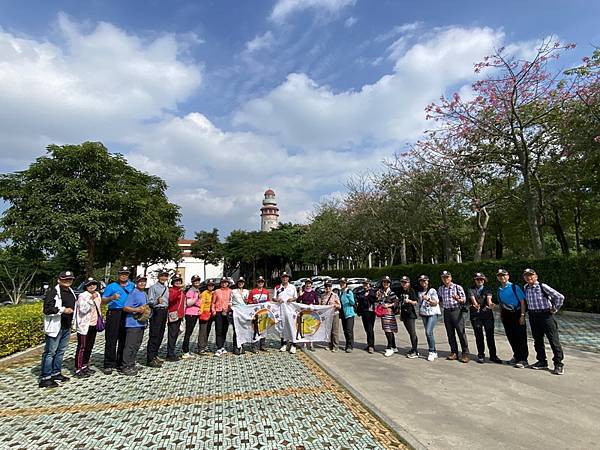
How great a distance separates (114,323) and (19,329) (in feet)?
11.5

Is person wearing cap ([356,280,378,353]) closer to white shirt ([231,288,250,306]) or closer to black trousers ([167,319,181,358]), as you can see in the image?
white shirt ([231,288,250,306])

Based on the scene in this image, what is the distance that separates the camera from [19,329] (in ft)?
27.9

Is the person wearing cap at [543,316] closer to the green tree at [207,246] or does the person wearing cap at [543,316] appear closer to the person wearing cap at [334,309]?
the person wearing cap at [334,309]

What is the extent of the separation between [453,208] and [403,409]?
20595mm

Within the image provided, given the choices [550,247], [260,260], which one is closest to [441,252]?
[550,247]

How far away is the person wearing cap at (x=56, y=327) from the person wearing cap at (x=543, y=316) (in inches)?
300

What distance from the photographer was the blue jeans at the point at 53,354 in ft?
19.5

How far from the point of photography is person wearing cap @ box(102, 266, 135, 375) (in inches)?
263

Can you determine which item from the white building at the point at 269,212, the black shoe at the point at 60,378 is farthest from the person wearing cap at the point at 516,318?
the white building at the point at 269,212

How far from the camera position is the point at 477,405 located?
4840 mm

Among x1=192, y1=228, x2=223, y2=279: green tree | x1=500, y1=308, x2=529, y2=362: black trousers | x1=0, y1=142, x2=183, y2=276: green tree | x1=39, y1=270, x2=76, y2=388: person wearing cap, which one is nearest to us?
x1=39, y1=270, x2=76, y2=388: person wearing cap

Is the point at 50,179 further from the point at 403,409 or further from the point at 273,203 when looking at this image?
the point at 273,203

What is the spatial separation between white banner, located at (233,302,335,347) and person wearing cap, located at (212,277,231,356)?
1.09 ft

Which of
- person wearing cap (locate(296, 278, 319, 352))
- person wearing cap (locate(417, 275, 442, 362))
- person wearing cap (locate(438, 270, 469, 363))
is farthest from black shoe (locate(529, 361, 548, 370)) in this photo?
person wearing cap (locate(296, 278, 319, 352))
